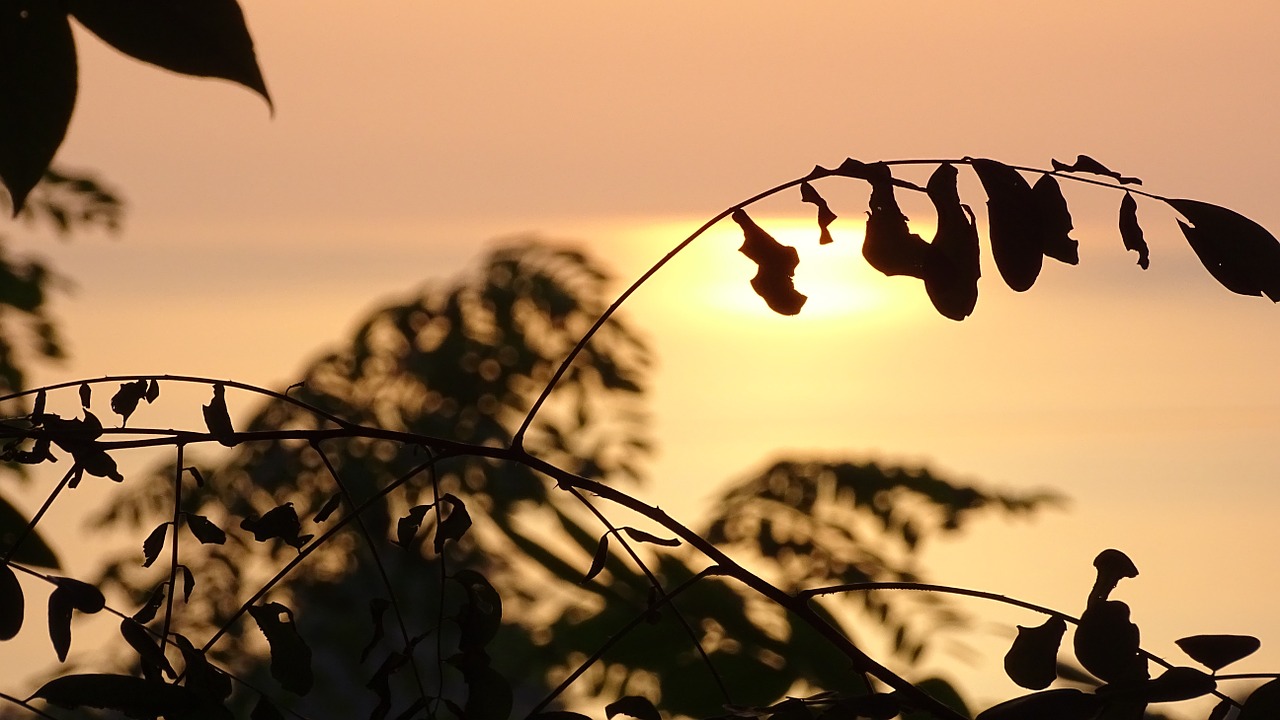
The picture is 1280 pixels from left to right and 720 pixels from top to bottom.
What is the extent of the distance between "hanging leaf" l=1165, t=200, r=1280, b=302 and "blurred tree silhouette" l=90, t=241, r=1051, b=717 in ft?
2.23

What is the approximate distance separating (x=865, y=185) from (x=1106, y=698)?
271 mm

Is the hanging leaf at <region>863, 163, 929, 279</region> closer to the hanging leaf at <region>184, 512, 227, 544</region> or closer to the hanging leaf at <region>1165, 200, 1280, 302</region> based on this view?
the hanging leaf at <region>1165, 200, 1280, 302</region>

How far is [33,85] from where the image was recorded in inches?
15.8

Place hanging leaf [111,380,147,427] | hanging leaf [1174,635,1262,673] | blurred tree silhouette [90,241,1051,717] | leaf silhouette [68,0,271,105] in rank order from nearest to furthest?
leaf silhouette [68,0,271,105] → hanging leaf [1174,635,1262,673] → hanging leaf [111,380,147,427] → blurred tree silhouette [90,241,1051,717]

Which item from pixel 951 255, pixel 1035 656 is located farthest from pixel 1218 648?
pixel 951 255

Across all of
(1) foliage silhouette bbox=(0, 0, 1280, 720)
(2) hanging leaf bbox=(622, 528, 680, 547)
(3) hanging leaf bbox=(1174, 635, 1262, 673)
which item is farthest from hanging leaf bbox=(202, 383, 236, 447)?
(3) hanging leaf bbox=(1174, 635, 1262, 673)

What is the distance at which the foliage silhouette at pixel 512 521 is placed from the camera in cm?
50

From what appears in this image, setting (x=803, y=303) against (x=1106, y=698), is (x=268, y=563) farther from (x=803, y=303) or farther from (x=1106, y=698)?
(x=1106, y=698)

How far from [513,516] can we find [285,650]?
109 cm

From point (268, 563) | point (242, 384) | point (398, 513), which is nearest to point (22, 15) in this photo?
point (242, 384)

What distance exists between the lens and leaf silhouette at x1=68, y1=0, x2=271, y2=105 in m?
0.39

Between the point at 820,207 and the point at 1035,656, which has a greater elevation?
the point at 820,207

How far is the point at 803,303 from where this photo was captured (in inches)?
22.9

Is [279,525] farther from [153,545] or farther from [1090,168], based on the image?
[1090,168]
